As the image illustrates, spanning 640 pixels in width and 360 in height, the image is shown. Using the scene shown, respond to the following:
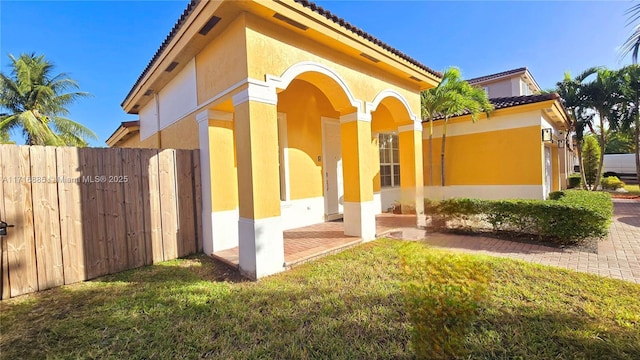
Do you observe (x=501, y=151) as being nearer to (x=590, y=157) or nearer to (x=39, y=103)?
(x=590, y=157)

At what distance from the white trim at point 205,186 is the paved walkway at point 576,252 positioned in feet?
15.3

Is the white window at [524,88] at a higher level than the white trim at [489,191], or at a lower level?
higher

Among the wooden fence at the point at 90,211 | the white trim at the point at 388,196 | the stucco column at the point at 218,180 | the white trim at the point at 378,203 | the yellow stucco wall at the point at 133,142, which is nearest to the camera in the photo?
the wooden fence at the point at 90,211

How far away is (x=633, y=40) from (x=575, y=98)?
47.0 feet

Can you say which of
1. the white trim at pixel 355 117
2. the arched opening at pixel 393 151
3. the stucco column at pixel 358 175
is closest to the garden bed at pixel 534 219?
the arched opening at pixel 393 151

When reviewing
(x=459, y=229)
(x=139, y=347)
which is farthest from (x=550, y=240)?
(x=139, y=347)

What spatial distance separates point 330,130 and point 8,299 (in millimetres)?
8113

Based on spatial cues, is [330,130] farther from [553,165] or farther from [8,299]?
[553,165]

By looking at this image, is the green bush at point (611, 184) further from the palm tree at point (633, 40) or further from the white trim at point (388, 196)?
the palm tree at point (633, 40)

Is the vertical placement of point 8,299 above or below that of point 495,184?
below

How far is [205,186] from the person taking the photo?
6188 millimetres

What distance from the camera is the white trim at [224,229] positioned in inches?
236

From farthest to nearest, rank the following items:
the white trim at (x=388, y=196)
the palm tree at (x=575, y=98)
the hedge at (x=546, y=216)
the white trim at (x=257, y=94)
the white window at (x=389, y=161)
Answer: the palm tree at (x=575, y=98)
the white window at (x=389, y=161)
the white trim at (x=388, y=196)
the hedge at (x=546, y=216)
the white trim at (x=257, y=94)

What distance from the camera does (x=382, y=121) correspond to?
10.7m
